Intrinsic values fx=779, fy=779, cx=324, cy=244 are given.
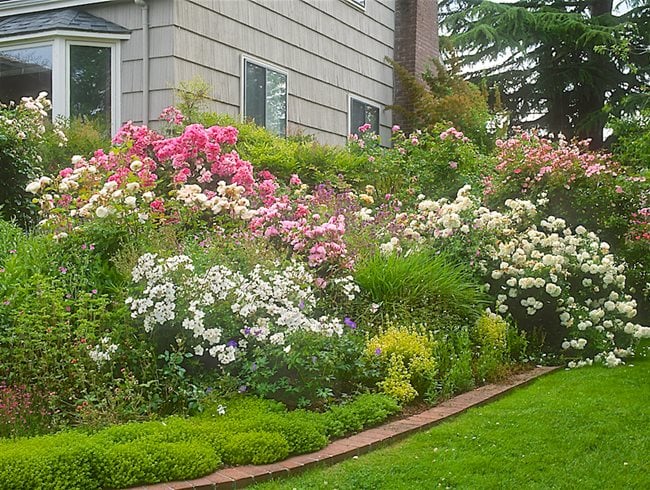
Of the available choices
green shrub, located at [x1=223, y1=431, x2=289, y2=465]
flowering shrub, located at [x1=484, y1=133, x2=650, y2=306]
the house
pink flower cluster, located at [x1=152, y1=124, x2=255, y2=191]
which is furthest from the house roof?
green shrub, located at [x1=223, y1=431, x2=289, y2=465]

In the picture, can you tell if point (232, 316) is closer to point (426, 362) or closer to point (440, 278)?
point (426, 362)

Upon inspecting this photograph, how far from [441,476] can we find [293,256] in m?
2.68

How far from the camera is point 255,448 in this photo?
413cm

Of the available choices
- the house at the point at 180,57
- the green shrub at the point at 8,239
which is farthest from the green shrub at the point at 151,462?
the house at the point at 180,57

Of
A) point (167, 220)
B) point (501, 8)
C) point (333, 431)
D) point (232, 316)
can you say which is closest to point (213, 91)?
point (167, 220)

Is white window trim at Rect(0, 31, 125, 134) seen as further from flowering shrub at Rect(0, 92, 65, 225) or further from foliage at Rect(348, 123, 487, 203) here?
foliage at Rect(348, 123, 487, 203)

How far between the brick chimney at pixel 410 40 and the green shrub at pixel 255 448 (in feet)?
35.7

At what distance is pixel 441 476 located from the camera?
4113 millimetres

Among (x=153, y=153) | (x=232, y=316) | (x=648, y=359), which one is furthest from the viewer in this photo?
(x=153, y=153)

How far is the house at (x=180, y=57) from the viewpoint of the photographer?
9.73 meters

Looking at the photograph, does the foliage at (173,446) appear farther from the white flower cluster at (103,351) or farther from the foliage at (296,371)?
the white flower cluster at (103,351)

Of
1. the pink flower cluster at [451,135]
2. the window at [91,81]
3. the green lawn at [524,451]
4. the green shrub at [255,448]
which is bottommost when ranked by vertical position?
the green lawn at [524,451]

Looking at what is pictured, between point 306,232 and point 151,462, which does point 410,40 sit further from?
point 151,462

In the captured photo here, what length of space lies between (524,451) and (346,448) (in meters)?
1.03
